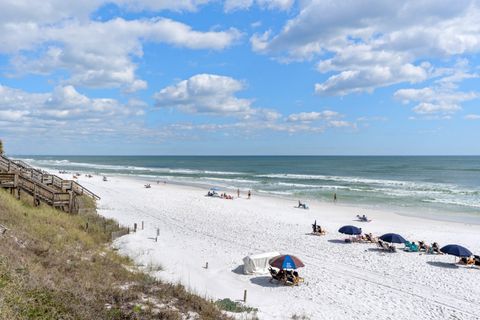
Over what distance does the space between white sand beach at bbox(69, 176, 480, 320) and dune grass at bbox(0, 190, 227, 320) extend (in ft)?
9.29

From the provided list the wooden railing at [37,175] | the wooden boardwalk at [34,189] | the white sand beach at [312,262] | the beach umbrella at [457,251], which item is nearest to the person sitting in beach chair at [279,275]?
the white sand beach at [312,262]

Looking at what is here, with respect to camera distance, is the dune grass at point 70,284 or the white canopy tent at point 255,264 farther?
the white canopy tent at point 255,264

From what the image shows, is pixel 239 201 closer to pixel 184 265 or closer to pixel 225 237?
pixel 225 237

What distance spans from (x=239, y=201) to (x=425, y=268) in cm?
2437

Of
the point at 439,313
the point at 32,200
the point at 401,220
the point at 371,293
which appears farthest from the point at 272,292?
the point at 401,220

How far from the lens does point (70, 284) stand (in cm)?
957

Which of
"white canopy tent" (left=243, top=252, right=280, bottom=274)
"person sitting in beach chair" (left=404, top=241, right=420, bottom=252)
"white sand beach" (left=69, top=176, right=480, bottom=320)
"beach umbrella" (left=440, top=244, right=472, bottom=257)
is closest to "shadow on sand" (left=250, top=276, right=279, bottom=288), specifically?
"white sand beach" (left=69, top=176, right=480, bottom=320)

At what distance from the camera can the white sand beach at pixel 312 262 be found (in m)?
13.6

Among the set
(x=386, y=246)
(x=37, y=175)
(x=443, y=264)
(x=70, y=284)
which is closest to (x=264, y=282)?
(x=70, y=284)

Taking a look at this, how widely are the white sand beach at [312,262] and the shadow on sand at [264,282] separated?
42mm

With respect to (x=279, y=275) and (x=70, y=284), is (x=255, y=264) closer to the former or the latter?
(x=279, y=275)

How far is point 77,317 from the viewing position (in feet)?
25.2

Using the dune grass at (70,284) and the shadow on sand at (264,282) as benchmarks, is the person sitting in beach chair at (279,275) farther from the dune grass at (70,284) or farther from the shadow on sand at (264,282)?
the dune grass at (70,284)

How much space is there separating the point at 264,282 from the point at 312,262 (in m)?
3.80
